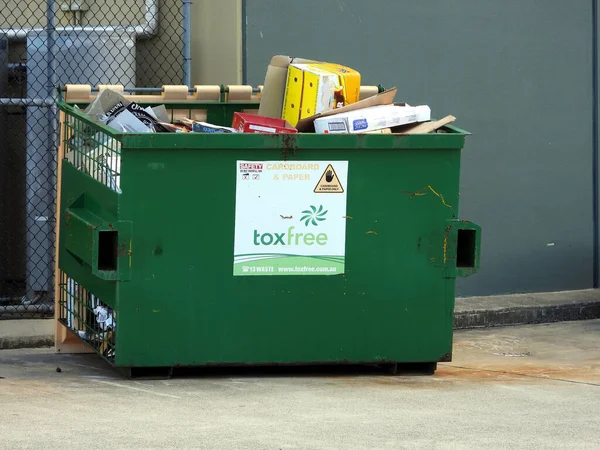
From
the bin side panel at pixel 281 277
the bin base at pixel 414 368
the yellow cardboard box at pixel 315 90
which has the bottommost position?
the bin base at pixel 414 368

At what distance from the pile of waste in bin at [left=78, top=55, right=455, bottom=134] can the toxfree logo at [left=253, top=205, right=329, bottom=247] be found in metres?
0.46

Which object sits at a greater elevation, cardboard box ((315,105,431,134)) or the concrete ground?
cardboard box ((315,105,431,134))

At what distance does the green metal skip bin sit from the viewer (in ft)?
20.1

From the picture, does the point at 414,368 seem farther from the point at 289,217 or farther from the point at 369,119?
the point at 369,119

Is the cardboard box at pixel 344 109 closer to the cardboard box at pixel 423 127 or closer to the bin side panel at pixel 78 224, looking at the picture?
the cardboard box at pixel 423 127

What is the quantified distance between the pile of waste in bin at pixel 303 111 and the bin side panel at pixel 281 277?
0.84 feet

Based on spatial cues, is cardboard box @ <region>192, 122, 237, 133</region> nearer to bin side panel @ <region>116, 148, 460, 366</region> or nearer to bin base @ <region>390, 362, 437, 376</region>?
bin side panel @ <region>116, 148, 460, 366</region>

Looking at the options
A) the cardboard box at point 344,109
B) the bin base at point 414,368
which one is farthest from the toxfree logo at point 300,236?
the bin base at point 414,368

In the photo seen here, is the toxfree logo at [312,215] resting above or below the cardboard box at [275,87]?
below

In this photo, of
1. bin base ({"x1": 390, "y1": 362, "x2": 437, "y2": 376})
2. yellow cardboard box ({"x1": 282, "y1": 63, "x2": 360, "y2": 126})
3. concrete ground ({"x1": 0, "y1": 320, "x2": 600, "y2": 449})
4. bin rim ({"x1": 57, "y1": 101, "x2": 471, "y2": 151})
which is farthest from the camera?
yellow cardboard box ({"x1": 282, "y1": 63, "x2": 360, "y2": 126})

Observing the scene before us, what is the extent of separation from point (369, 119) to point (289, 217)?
0.68 m

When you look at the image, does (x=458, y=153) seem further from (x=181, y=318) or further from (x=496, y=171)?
(x=496, y=171)

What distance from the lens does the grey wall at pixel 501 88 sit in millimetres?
8477

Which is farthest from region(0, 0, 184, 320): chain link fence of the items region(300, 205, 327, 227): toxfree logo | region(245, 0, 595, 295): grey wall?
region(300, 205, 327, 227): toxfree logo
